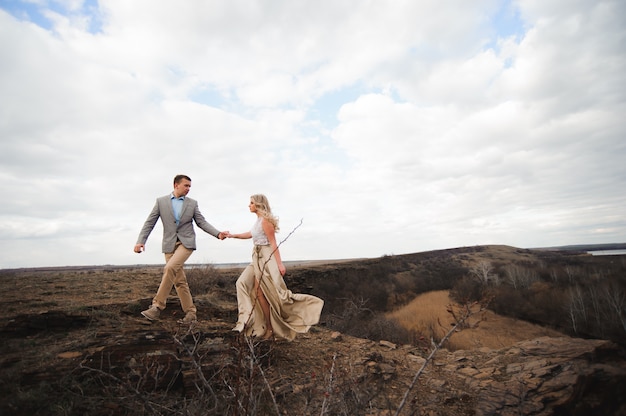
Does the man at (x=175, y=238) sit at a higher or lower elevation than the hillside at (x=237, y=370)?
higher

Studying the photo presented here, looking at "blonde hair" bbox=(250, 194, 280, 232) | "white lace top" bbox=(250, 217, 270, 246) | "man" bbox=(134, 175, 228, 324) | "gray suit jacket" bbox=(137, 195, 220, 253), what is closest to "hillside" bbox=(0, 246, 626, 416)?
"man" bbox=(134, 175, 228, 324)

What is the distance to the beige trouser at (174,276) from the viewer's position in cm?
416

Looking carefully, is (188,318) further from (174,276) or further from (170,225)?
(170,225)

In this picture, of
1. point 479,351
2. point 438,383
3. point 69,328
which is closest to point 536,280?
point 479,351

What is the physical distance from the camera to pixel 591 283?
62.4ft

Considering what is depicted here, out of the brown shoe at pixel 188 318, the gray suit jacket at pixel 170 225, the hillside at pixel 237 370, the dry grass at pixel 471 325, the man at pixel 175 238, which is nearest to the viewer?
the hillside at pixel 237 370

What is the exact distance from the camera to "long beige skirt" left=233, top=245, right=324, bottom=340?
428 cm

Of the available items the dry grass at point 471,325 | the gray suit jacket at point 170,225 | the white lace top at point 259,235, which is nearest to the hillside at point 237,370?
the gray suit jacket at point 170,225

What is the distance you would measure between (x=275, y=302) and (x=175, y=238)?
1.71m

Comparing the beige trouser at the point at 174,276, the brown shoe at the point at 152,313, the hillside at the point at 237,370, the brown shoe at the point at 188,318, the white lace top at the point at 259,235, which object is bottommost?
the hillside at the point at 237,370

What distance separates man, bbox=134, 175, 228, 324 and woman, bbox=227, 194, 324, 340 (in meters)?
0.84

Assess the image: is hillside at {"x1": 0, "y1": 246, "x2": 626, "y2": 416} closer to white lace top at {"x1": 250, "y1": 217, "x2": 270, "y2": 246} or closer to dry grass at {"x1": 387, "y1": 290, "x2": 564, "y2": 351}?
white lace top at {"x1": 250, "y1": 217, "x2": 270, "y2": 246}

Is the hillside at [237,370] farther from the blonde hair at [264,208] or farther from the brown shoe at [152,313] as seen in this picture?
the blonde hair at [264,208]

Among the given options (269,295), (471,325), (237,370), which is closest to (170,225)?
(269,295)
